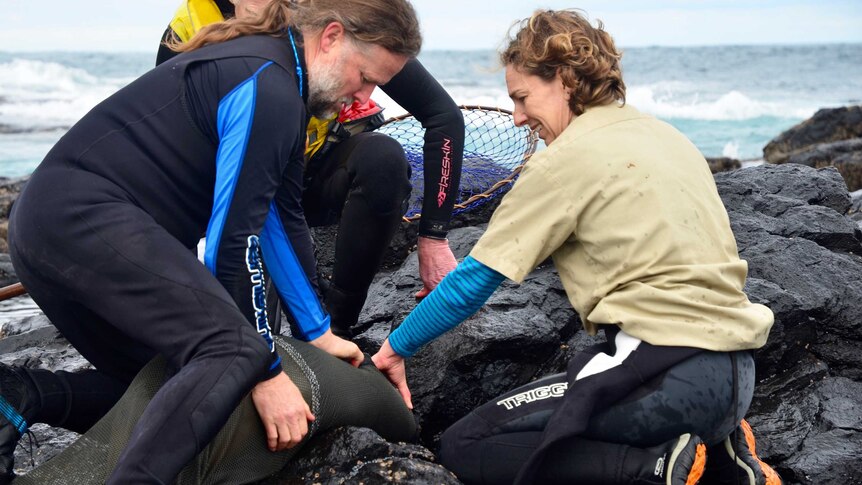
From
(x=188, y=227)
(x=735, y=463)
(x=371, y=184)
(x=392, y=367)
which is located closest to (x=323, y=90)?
(x=188, y=227)

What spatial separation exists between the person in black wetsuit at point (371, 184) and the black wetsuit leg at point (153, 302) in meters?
1.09

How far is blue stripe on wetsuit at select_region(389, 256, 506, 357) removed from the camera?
9.05ft

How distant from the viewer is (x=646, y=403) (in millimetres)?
2543

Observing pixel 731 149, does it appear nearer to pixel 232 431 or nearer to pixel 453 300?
pixel 453 300

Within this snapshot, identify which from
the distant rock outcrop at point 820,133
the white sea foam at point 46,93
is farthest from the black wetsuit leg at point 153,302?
the white sea foam at point 46,93

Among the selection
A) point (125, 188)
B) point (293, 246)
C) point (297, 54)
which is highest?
point (297, 54)

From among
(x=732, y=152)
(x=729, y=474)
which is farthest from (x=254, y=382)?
(x=732, y=152)

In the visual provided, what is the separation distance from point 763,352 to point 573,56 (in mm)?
1629

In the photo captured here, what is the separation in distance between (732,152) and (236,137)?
2014 centimetres

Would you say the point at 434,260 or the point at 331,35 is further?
the point at 434,260

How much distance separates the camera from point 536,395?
2783 millimetres

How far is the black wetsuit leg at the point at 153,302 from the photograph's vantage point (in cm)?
236

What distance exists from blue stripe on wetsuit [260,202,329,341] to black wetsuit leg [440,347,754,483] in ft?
2.10

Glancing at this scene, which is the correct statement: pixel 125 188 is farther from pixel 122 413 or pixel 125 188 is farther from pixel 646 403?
pixel 646 403
